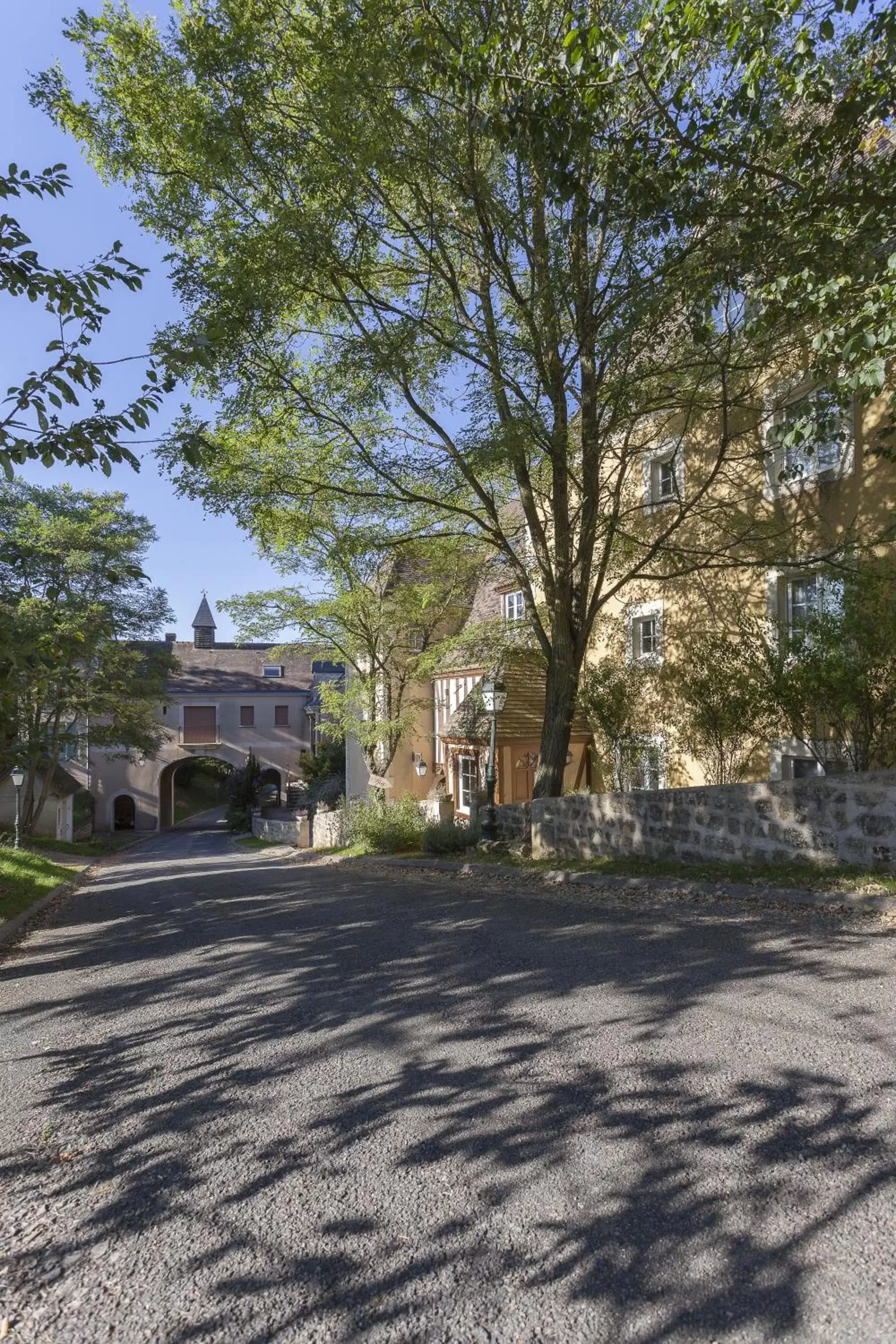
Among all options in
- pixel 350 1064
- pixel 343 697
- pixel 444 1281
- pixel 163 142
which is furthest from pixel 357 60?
pixel 343 697

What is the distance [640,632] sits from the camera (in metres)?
16.5

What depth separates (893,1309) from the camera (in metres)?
2.29

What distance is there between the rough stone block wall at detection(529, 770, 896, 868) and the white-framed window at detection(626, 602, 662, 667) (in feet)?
13.8

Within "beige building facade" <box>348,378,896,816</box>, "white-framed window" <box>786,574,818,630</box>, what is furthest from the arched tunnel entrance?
"white-framed window" <box>786,574,818,630</box>

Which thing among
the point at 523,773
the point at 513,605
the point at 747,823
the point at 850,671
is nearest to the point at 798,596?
the point at 850,671

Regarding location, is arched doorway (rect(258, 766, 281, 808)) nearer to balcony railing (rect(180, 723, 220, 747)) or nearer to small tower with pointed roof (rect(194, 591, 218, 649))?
balcony railing (rect(180, 723, 220, 747))

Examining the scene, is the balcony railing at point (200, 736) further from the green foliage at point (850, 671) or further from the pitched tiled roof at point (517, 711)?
the green foliage at point (850, 671)

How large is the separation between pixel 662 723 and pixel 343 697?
40.7 ft

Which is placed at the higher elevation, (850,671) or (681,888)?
(850,671)

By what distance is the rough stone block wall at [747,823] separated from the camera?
824 cm

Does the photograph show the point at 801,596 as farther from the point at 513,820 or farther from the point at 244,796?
the point at 244,796

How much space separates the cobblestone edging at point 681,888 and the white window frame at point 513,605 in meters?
9.74

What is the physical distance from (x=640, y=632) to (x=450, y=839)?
5476mm

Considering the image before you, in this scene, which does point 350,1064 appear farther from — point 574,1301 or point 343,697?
point 343,697
